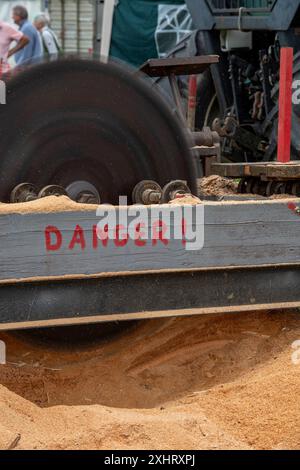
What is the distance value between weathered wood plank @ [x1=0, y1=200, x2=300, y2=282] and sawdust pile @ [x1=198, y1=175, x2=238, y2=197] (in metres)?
2.22

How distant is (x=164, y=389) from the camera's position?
419cm

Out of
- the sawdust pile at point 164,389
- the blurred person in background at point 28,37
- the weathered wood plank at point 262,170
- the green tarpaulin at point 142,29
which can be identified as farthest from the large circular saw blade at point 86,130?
the green tarpaulin at point 142,29

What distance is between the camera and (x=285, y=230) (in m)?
4.00

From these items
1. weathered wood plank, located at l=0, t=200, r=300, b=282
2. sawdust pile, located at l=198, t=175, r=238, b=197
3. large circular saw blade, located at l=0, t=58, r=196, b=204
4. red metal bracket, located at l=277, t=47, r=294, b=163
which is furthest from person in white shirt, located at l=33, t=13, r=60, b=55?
weathered wood plank, located at l=0, t=200, r=300, b=282

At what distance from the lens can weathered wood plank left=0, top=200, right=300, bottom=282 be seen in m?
3.63

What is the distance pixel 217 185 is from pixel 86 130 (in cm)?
261

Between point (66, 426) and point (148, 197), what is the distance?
4.08 ft

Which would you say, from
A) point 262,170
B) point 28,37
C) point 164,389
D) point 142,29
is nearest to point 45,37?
point 28,37

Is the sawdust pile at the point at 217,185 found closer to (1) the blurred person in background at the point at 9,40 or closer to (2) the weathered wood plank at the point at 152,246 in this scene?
(2) the weathered wood plank at the point at 152,246

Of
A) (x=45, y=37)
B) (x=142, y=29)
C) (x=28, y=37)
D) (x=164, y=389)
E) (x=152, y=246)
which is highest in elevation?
(x=152, y=246)

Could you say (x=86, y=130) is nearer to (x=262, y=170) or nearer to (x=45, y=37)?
(x=262, y=170)

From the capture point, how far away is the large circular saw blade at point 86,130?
166 inches

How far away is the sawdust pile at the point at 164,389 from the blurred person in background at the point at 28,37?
27.1 ft
